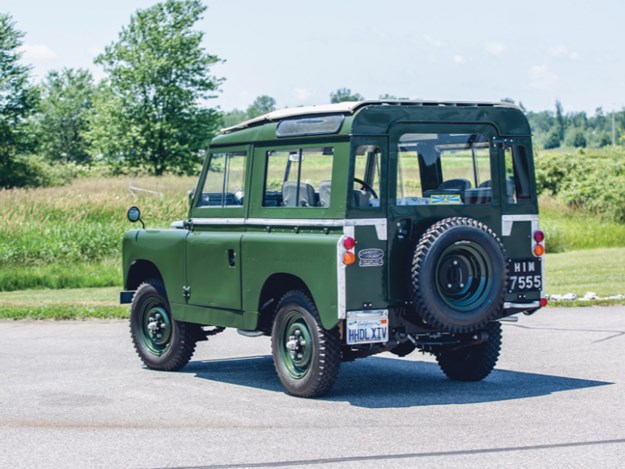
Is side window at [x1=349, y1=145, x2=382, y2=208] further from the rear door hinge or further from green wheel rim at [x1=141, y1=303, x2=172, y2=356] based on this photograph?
green wheel rim at [x1=141, y1=303, x2=172, y2=356]

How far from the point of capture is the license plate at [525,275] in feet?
33.0

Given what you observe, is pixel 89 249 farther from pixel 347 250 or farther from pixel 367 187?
pixel 347 250

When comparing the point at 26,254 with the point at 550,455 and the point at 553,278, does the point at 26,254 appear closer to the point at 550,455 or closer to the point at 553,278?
the point at 553,278

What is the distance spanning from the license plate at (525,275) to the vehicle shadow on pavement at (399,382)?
34.5 inches

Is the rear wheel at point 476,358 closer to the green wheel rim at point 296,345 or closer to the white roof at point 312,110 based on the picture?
the green wheel rim at point 296,345

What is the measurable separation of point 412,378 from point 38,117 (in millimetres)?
97047

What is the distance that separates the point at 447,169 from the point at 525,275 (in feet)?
3.88

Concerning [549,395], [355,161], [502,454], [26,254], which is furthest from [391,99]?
[26,254]

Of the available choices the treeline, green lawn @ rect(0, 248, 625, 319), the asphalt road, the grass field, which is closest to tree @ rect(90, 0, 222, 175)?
the treeline

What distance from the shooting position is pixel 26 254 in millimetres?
23844

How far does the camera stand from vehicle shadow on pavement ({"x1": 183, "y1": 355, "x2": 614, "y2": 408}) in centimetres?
958

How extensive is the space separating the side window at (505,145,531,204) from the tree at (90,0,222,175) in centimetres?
5405

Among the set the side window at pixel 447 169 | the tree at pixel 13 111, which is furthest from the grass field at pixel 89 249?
the tree at pixel 13 111

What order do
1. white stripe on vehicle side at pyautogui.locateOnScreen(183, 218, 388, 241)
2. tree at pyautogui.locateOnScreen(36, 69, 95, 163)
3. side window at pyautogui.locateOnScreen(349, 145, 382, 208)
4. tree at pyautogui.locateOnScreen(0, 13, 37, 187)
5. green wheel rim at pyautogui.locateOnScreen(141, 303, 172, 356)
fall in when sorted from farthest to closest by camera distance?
tree at pyautogui.locateOnScreen(36, 69, 95, 163), tree at pyautogui.locateOnScreen(0, 13, 37, 187), green wheel rim at pyautogui.locateOnScreen(141, 303, 172, 356), side window at pyautogui.locateOnScreen(349, 145, 382, 208), white stripe on vehicle side at pyautogui.locateOnScreen(183, 218, 388, 241)
